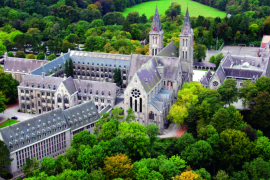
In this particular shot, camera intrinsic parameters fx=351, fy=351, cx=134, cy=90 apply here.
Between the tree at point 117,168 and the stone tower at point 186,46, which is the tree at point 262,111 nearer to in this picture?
the stone tower at point 186,46

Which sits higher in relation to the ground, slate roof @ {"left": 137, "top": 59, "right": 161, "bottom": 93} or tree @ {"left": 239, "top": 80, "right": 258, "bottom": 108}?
slate roof @ {"left": 137, "top": 59, "right": 161, "bottom": 93}

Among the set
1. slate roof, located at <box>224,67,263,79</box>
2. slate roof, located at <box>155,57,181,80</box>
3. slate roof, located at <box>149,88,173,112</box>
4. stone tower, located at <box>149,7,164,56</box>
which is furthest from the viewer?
stone tower, located at <box>149,7,164,56</box>

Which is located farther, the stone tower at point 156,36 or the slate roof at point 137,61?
the stone tower at point 156,36

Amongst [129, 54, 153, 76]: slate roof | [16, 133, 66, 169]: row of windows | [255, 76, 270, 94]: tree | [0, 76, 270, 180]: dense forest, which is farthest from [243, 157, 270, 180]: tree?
[129, 54, 153, 76]: slate roof

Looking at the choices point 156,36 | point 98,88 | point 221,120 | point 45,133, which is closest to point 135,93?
point 98,88

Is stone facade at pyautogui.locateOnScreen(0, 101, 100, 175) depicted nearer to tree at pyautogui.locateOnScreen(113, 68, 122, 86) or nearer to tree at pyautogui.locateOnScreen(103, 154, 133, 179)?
tree at pyautogui.locateOnScreen(103, 154, 133, 179)

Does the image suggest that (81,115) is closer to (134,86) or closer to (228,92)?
(134,86)

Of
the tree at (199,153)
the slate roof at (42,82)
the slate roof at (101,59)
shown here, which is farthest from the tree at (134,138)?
the slate roof at (101,59)
